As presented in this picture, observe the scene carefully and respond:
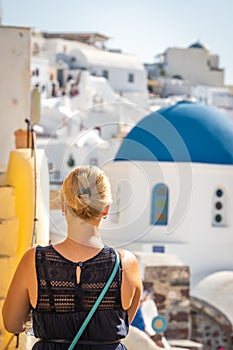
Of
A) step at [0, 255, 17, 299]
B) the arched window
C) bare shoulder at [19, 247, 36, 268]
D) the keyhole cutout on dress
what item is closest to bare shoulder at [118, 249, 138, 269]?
the keyhole cutout on dress

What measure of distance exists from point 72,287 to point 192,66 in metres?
58.2

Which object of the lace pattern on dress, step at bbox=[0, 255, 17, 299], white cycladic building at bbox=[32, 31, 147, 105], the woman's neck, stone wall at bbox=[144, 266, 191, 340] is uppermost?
white cycladic building at bbox=[32, 31, 147, 105]

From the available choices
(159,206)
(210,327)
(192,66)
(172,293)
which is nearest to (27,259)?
(172,293)

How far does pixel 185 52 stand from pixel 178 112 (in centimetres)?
4462

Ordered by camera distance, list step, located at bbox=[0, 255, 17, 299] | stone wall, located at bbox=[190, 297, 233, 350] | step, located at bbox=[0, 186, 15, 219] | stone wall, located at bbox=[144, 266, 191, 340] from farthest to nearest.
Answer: stone wall, located at bbox=[190, 297, 233, 350]
stone wall, located at bbox=[144, 266, 191, 340]
step, located at bbox=[0, 186, 15, 219]
step, located at bbox=[0, 255, 17, 299]

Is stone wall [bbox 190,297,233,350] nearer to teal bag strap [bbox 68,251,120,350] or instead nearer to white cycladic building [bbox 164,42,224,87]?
teal bag strap [bbox 68,251,120,350]

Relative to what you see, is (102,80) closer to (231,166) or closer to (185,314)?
(231,166)

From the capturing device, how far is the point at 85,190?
8.65ft

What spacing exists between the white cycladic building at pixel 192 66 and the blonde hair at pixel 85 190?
5702 centimetres

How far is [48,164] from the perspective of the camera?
5.10 metres

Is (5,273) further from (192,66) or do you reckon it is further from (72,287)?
(192,66)

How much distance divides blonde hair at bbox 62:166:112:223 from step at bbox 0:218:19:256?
2.17 metres

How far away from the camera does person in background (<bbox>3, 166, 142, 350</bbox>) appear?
264 centimetres

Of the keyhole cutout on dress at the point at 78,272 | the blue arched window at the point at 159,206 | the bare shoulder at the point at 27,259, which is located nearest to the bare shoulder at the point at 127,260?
the keyhole cutout on dress at the point at 78,272
